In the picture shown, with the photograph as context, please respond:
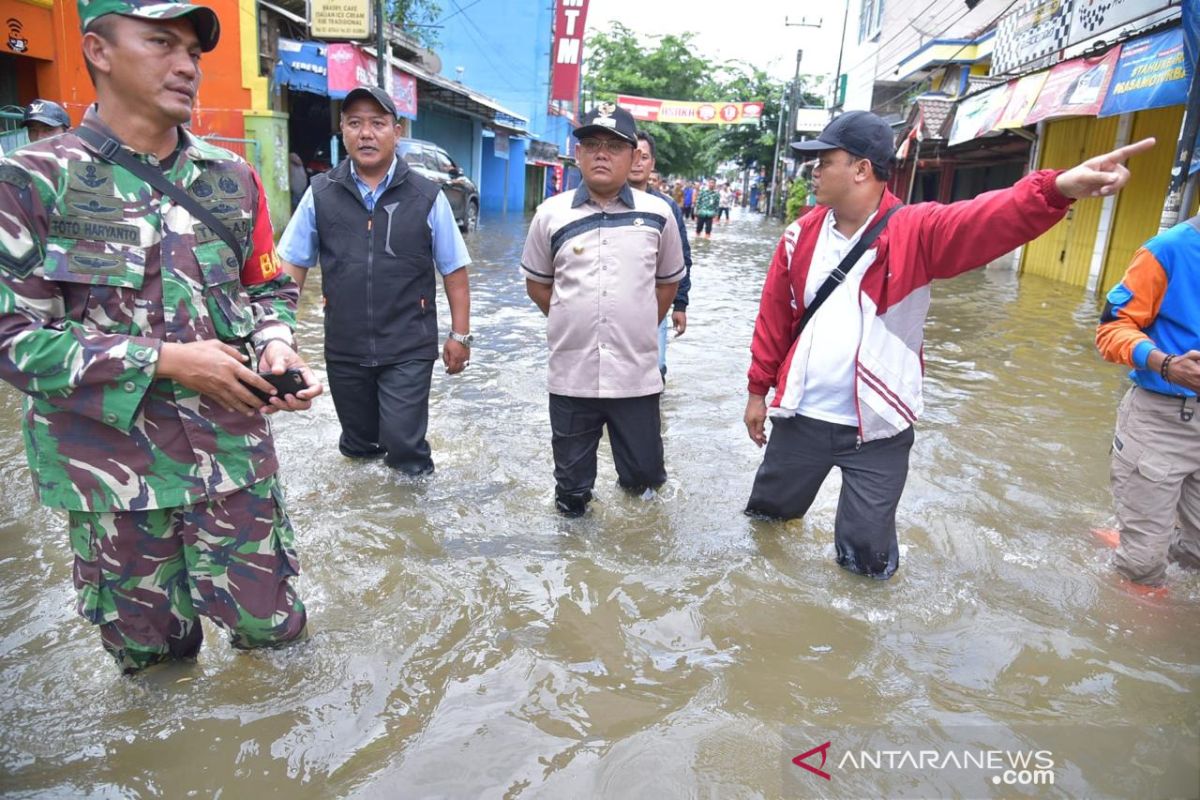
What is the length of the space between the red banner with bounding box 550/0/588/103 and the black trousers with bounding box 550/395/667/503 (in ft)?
99.0

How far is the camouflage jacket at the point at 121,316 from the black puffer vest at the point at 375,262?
5.12 feet

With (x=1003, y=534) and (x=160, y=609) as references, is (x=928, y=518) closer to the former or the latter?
(x=1003, y=534)

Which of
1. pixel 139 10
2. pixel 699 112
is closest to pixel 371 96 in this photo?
pixel 139 10

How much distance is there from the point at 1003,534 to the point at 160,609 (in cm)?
372

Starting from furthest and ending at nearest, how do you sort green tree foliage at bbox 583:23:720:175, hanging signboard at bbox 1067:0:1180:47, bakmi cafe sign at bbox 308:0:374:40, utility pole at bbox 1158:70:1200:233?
green tree foliage at bbox 583:23:720:175
bakmi cafe sign at bbox 308:0:374:40
hanging signboard at bbox 1067:0:1180:47
utility pole at bbox 1158:70:1200:233

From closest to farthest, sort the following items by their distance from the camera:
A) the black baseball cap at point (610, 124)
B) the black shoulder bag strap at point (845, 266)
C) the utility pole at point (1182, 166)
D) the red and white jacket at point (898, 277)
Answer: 1. the red and white jacket at point (898, 277)
2. the black shoulder bag strap at point (845, 266)
3. the black baseball cap at point (610, 124)
4. the utility pole at point (1182, 166)

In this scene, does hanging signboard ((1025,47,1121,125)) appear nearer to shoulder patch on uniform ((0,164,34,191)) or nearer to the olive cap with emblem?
the olive cap with emblem

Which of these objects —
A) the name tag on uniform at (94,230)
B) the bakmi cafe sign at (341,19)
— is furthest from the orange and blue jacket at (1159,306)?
the bakmi cafe sign at (341,19)

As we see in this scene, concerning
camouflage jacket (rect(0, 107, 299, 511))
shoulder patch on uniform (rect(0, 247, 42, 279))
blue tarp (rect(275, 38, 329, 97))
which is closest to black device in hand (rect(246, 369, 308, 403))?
camouflage jacket (rect(0, 107, 299, 511))

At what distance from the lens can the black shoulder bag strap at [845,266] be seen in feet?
9.89

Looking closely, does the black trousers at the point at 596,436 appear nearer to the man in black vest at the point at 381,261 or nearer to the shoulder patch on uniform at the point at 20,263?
the man in black vest at the point at 381,261

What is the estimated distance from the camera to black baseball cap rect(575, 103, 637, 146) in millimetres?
3463

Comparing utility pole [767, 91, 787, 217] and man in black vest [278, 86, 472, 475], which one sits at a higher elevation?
utility pole [767, 91, 787, 217]

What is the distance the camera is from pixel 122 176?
2041 mm
